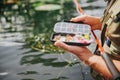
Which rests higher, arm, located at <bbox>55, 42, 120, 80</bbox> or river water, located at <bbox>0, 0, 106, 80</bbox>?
arm, located at <bbox>55, 42, 120, 80</bbox>

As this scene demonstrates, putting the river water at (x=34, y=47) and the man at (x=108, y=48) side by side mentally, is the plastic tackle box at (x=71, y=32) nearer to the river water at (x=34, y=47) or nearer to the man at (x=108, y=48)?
the man at (x=108, y=48)

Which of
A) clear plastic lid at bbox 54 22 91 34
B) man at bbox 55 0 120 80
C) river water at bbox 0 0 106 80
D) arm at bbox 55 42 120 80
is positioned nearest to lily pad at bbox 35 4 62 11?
river water at bbox 0 0 106 80

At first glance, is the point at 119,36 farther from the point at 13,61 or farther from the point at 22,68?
the point at 13,61

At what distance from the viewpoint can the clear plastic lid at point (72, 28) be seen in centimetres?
383

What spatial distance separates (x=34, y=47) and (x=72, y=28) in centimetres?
426

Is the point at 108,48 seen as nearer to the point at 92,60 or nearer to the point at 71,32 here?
the point at 92,60

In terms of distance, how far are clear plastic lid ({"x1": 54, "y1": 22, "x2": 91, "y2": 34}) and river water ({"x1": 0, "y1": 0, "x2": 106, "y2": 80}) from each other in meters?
2.20

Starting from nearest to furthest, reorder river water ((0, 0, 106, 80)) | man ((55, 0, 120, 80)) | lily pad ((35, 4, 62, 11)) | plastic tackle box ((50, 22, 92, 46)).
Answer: man ((55, 0, 120, 80)), plastic tackle box ((50, 22, 92, 46)), river water ((0, 0, 106, 80)), lily pad ((35, 4, 62, 11))

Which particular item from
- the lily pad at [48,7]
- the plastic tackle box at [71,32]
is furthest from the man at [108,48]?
the lily pad at [48,7]

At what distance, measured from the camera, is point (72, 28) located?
3875 millimetres

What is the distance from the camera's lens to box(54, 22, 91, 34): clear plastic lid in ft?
12.6

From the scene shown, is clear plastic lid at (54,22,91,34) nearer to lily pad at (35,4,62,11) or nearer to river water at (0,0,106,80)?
river water at (0,0,106,80)

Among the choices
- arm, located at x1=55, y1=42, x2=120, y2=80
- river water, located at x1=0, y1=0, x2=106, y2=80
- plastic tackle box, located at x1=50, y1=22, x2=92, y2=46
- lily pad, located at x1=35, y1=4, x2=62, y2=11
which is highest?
plastic tackle box, located at x1=50, y1=22, x2=92, y2=46

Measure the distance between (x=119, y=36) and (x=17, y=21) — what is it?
26.2ft
